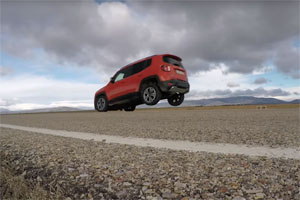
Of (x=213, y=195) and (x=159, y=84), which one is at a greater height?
(x=159, y=84)

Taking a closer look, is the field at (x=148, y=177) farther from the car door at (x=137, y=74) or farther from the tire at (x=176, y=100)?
→ the car door at (x=137, y=74)

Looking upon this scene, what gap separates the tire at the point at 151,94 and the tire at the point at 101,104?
0.90m

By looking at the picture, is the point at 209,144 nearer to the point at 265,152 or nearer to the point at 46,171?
the point at 265,152

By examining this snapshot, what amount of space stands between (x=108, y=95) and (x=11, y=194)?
167 feet

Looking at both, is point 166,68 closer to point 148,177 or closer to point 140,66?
point 140,66

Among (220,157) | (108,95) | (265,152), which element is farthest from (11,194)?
(265,152)

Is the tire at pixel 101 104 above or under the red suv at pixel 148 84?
under

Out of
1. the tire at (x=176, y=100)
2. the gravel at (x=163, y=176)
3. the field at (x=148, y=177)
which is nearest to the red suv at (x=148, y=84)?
the tire at (x=176, y=100)

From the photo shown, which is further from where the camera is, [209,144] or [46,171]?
[209,144]

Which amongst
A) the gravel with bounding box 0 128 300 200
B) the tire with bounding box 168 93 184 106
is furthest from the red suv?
the gravel with bounding box 0 128 300 200

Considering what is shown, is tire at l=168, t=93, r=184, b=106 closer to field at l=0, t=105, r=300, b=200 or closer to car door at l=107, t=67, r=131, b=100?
car door at l=107, t=67, r=131, b=100

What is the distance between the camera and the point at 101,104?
3857 mm

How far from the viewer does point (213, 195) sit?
87.6 ft

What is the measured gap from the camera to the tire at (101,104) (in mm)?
3735
